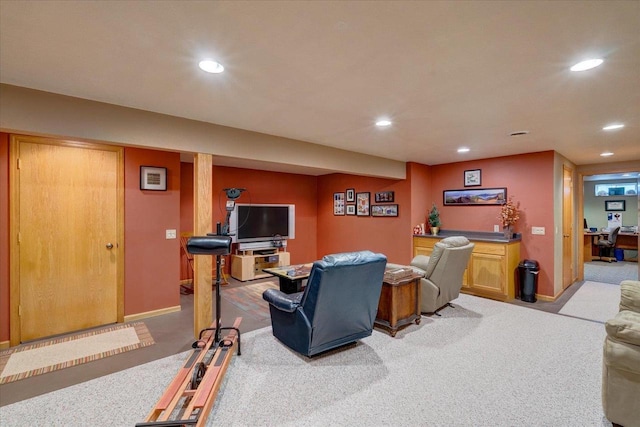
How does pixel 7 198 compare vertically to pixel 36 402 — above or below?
above

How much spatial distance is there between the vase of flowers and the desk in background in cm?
533

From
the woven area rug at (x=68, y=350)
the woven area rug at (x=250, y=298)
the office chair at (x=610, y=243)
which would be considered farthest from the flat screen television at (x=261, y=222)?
the office chair at (x=610, y=243)

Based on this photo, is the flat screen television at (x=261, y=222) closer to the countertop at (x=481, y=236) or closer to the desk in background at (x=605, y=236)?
the countertop at (x=481, y=236)

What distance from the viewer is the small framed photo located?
358 inches

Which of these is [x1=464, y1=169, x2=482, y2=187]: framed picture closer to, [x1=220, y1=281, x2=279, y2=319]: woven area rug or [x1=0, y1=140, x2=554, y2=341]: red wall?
[x1=0, y1=140, x2=554, y2=341]: red wall

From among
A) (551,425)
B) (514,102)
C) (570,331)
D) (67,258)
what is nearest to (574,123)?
(514,102)

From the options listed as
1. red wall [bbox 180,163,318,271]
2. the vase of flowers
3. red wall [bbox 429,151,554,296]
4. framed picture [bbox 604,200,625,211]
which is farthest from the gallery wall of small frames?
framed picture [bbox 604,200,625,211]

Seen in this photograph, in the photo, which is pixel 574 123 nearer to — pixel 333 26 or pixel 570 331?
pixel 570 331

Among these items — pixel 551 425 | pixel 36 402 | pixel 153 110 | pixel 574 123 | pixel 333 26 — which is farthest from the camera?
pixel 574 123

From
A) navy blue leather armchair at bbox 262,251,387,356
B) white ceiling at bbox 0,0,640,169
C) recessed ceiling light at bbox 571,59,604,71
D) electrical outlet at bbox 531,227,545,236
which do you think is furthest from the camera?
electrical outlet at bbox 531,227,545,236

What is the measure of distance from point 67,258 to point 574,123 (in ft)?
19.4

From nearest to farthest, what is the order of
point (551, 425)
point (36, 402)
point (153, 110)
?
point (551, 425), point (36, 402), point (153, 110)

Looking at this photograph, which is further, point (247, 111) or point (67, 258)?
point (67, 258)

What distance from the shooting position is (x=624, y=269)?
7125 millimetres
